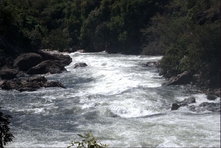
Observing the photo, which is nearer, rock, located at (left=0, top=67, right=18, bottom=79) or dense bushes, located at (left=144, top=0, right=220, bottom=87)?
dense bushes, located at (left=144, top=0, right=220, bottom=87)

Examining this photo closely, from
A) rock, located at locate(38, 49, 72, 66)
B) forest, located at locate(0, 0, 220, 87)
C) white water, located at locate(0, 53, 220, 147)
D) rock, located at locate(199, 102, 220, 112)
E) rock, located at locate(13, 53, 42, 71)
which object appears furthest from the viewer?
rock, located at locate(38, 49, 72, 66)

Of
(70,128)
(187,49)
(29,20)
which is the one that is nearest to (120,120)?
(70,128)

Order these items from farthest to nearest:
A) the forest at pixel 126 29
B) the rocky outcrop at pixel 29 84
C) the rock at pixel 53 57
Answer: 1. the rock at pixel 53 57
2. the forest at pixel 126 29
3. the rocky outcrop at pixel 29 84

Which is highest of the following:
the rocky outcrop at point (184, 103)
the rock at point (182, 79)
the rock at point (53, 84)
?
the rock at point (53, 84)

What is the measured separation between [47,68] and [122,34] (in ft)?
61.9

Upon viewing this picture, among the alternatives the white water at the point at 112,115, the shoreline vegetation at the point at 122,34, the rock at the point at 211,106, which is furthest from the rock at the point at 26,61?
the rock at the point at 211,106

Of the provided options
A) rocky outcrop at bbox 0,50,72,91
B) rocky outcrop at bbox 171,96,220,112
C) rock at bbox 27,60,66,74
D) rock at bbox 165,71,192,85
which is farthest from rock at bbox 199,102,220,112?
rock at bbox 27,60,66,74

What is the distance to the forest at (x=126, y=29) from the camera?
3347 centimetres

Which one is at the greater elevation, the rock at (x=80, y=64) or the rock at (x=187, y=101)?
the rock at (x=80, y=64)

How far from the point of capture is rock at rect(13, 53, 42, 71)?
135 feet

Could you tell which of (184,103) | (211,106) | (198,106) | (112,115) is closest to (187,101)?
(184,103)

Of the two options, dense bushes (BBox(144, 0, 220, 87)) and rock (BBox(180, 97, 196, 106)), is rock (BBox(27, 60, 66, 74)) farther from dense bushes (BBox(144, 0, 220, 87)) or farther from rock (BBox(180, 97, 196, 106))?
rock (BBox(180, 97, 196, 106))

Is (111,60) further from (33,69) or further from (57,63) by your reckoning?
(33,69)

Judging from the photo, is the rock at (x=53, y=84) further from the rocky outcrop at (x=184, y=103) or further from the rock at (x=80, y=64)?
the rocky outcrop at (x=184, y=103)
